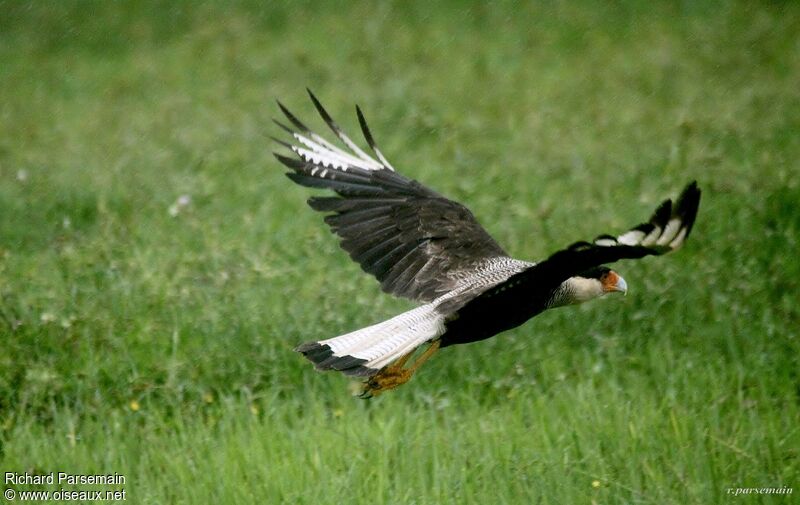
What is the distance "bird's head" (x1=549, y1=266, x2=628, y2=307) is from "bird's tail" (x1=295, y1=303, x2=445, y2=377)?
1.92 ft

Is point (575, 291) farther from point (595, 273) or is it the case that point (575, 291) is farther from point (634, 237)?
point (634, 237)

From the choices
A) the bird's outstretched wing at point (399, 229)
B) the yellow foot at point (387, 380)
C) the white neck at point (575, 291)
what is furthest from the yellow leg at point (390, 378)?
the white neck at point (575, 291)

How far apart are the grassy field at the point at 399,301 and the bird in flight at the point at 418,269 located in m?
0.49

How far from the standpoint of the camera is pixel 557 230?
6.61 m

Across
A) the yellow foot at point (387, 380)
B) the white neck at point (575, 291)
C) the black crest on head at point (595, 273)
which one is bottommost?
the yellow foot at point (387, 380)

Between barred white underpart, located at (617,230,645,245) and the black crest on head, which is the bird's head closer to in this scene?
the black crest on head

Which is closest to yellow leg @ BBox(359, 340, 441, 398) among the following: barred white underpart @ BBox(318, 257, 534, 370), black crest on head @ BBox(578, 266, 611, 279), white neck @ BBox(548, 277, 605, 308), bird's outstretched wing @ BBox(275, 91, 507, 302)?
barred white underpart @ BBox(318, 257, 534, 370)

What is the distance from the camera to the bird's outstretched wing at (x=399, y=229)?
16.3 feet

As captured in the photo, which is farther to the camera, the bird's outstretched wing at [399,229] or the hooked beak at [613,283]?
the bird's outstretched wing at [399,229]

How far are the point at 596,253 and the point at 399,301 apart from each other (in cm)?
227

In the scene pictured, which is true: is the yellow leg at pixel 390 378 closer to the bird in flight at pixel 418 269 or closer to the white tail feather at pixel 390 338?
the bird in flight at pixel 418 269

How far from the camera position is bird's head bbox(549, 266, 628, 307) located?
15.2 feet

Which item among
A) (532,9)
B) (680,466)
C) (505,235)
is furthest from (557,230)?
(532,9)

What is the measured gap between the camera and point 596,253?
3.68m
